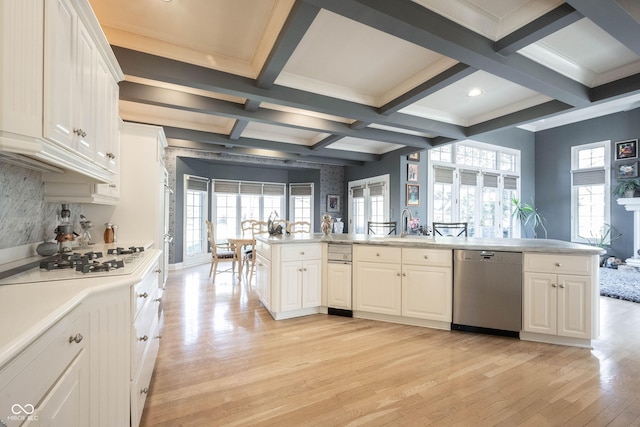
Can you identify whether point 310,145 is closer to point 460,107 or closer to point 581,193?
point 460,107

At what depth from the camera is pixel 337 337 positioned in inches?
108

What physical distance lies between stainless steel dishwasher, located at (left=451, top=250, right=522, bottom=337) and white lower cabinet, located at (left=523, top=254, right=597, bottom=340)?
0.30 ft

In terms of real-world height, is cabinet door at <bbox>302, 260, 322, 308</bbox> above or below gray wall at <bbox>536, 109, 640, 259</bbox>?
below

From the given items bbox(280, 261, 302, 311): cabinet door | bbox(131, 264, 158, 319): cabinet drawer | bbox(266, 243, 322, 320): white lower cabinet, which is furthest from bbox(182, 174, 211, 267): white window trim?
bbox(131, 264, 158, 319): cabinet drawer

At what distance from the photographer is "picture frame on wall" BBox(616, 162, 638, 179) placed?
612cm

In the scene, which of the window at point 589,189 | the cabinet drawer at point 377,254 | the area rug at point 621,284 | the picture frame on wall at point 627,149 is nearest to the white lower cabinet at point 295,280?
the cabinet drawer at point 377,254

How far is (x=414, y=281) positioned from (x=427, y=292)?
0.55 ft

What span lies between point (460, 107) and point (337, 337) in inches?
142

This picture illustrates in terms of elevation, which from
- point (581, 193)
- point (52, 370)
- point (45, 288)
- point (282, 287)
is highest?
point (581, 193)

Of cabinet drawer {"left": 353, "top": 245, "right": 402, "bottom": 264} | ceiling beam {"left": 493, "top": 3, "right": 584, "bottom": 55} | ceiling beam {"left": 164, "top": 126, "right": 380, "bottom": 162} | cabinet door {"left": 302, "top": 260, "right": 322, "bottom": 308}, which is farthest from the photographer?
ceiling beam {"left": 164, "top": 126, "right": 380, "bottom": 162}

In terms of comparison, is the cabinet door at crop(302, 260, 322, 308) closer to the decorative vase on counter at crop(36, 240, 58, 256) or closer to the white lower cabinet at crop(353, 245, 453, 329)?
the white lower cabinet at crop(353, 245, 453, 329)

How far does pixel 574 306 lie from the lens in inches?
99.6

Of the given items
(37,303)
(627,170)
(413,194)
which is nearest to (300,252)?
(37,303)

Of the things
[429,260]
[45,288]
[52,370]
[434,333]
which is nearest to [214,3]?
[45,288]
